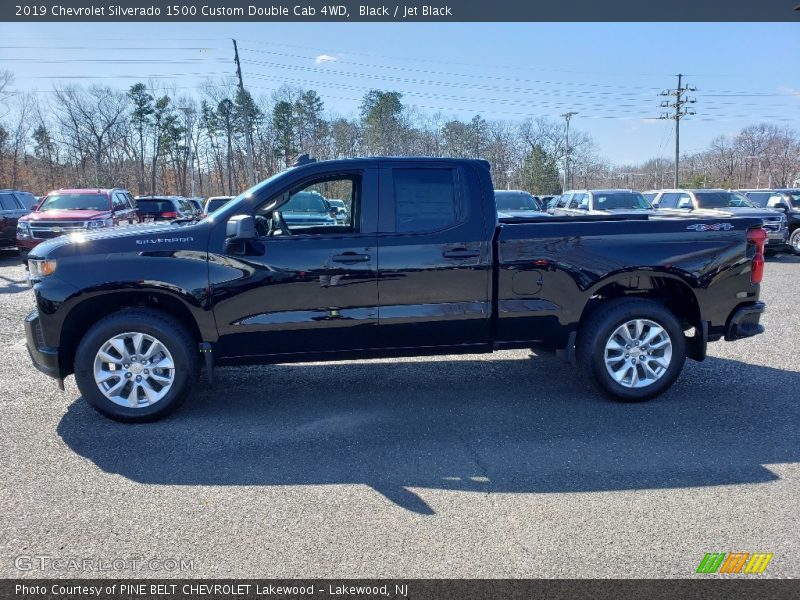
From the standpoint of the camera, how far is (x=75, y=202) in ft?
52.1

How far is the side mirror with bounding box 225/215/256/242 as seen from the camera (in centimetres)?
454

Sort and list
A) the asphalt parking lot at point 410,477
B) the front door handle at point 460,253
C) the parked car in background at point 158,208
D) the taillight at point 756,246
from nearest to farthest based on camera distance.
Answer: the asphalt parking lot at point 410,477 → the front door handle at point 460,253 → the taillight at point 756,246 → the parked car in background at point 158,208

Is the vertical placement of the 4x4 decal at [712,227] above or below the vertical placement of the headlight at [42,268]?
above

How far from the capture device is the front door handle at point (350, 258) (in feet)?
15.7

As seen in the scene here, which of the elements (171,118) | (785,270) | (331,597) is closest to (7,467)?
(331,597)

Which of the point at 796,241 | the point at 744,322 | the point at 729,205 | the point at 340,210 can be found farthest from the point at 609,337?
the point at 796,241

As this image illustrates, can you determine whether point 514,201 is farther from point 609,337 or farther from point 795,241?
point 609,337

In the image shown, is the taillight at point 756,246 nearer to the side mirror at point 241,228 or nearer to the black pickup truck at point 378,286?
the black pickup truck at point 378,286

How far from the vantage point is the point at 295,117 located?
181 ft

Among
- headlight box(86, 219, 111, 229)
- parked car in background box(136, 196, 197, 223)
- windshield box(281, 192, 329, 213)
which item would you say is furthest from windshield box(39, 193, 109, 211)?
windshield box(281, 192, 329, 213)

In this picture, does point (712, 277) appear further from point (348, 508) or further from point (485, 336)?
point (348, 508)

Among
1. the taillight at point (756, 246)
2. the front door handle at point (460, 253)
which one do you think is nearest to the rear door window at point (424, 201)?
the front door handle at point (460, 253)

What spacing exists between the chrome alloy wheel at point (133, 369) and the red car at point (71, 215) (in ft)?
34.6

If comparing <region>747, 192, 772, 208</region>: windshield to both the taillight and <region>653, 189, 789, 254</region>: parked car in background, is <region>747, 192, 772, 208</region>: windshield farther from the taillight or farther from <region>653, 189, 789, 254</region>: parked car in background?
the taillight
